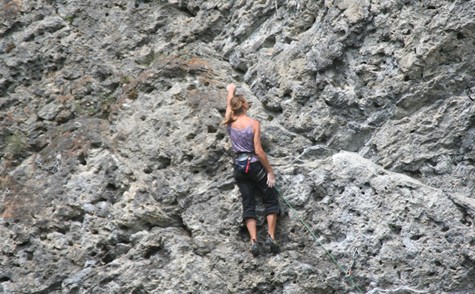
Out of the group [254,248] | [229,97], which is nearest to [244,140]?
[229,97]

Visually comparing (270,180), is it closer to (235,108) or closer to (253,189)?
(253,189)

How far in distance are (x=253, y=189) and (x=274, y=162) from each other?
24.0 inches

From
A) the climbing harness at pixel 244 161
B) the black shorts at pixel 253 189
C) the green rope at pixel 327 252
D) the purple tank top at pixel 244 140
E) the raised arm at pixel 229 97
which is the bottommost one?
the green rope at pixel 327 252

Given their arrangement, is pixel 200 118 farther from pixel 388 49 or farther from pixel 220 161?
pixel 388 49

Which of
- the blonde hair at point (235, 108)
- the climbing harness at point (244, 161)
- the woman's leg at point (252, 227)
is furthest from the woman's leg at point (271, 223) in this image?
the blonde hair at point (235, 108)

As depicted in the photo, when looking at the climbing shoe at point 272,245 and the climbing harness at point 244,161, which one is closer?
the climbing shoe at point 272,245

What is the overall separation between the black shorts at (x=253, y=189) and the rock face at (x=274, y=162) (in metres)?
0.24

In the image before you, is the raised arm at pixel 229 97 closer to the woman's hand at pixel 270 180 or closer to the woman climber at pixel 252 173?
the woman climber at pixel 252 173

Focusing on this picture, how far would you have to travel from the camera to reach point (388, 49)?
9.91 metres

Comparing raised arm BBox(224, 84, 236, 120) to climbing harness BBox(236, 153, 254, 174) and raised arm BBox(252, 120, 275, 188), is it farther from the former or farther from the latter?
climbing harness BBox(236, 153, 254, 174)

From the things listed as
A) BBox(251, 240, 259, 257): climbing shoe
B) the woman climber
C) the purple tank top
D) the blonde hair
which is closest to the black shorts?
the woman climber

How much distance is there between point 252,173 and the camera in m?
9.40

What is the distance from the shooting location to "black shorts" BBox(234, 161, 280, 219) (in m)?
9.38

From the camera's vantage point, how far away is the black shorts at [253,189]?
9.38 m
